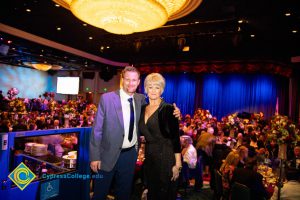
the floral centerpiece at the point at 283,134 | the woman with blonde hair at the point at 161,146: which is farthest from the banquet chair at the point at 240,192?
the woman with blonde hair at the point at 161,146

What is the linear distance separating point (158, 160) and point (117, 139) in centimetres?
42

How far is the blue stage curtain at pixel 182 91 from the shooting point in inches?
583

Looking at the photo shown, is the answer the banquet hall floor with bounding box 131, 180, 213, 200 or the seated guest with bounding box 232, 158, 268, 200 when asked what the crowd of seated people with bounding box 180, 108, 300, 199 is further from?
the banquet hall floor with bounding box 131, 180, 213, 200

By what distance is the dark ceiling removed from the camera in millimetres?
6418

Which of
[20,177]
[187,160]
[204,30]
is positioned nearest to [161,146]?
[20,177]

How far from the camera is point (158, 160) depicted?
7.38ft

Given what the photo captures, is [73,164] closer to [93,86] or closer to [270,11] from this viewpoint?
[270,11]

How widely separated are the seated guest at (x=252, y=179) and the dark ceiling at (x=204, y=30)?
3989mm

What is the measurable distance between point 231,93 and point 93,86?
9.55 meters

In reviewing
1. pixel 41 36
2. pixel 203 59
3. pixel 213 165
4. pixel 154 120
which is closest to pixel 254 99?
pixel 203 59

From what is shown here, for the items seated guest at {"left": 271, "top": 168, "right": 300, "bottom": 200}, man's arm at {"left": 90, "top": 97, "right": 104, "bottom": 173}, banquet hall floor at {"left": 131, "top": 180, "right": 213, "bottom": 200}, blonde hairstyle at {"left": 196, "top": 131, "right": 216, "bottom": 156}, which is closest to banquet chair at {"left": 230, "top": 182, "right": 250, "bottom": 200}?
banquet hall floor at {"left": 131, "top": 180, "right": 213, "bottom": 200}

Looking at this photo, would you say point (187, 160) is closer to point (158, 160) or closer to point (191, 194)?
point (191, 194)

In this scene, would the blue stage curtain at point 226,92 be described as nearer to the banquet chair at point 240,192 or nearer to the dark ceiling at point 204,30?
the dark ceiling at point 204,30

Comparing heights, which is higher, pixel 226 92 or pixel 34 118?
pixel 226 92
